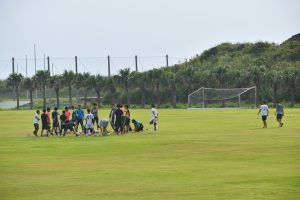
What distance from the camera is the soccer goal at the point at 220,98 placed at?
362 feet

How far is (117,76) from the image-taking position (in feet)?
443

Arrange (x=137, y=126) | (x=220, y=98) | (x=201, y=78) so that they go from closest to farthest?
(x=137, y=126) → (x=220, y=98) → (x=201, y=78)

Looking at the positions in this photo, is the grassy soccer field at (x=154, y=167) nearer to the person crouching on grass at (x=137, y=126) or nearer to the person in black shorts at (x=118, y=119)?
the person in black shorts at (x=118, y=119)

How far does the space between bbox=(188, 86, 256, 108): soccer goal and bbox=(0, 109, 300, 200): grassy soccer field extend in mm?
68460

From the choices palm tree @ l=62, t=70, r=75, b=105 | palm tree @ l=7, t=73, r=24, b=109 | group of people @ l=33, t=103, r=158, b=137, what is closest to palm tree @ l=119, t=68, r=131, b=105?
palm tree @ l=62, t=70, r=75, b=105

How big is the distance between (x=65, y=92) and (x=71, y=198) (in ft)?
528

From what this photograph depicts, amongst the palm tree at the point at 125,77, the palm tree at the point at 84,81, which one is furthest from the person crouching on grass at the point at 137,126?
the palm tree at the point at 84,81

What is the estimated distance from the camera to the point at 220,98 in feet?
366

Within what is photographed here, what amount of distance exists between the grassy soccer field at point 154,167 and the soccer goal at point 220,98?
6846 cm

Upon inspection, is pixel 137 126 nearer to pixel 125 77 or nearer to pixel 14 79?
pixel 125 77

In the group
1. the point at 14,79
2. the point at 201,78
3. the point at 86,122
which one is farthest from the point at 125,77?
the point at 86,122

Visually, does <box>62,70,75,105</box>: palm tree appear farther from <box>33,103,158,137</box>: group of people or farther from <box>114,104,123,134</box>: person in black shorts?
<box>114,104,123,134</box>: person in black shorts

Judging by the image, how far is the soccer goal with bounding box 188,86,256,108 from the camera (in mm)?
110438

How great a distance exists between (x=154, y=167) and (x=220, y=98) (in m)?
86.4
